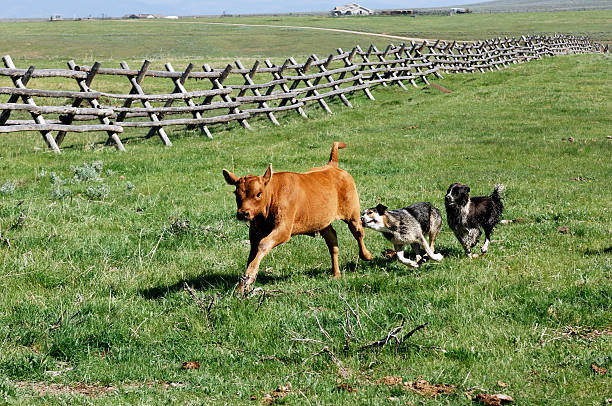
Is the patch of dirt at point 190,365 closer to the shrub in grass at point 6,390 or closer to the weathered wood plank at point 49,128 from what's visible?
the shrub in grass at point 6,390

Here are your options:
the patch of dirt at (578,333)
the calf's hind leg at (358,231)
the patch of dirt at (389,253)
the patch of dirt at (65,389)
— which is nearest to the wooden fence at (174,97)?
the patch of dirt at (389,253)

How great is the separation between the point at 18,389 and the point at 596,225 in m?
7.91

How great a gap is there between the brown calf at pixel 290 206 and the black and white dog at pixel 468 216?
153 centimetres

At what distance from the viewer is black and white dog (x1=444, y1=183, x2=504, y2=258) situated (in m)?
8.37

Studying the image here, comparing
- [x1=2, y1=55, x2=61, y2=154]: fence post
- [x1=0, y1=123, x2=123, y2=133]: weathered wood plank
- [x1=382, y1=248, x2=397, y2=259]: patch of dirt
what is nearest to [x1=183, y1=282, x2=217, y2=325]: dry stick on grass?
[x1=382, y1=248, x2=397, y2=259]: patch of dirt

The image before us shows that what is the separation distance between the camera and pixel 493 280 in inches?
275

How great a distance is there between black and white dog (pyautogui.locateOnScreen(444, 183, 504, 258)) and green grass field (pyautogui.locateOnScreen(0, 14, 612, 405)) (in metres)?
0.30

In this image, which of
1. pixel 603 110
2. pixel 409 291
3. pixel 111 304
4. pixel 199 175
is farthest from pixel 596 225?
pixel 603 110

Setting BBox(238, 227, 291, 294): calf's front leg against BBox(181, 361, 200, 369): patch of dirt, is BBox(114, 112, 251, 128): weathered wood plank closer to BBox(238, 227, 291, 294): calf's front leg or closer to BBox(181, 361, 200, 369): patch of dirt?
BBox(238, 227, 291, 294): calf's front leg

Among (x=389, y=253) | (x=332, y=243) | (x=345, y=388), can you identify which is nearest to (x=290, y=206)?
(x=332, y=243)

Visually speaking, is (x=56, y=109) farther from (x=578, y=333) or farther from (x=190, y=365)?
(x=578, y=333)

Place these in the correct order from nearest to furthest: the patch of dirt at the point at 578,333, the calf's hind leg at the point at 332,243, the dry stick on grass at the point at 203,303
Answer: the patch of dirt at the point at 578,333
the dry stick on grass at the point at 203,303
the calf's hind leg at the point at 332,243

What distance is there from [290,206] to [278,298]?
0.94 meters

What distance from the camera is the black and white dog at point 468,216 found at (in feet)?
→ 27.4
